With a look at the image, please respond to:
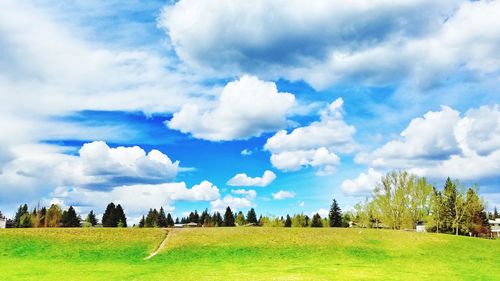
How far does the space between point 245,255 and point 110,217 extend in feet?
284

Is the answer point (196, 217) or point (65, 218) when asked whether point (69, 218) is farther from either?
point (196, 217)

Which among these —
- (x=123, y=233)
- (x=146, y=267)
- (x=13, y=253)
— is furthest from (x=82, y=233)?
(x=146, y=267)

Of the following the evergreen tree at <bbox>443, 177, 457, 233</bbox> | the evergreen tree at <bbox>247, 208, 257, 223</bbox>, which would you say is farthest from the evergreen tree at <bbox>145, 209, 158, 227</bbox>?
the evergreen tree at <bbox>443, 177, 457, 233</bbox>

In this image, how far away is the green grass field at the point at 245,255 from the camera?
4116cm

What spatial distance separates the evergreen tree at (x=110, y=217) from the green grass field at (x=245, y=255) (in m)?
66.8

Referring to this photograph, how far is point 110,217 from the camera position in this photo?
429 ft

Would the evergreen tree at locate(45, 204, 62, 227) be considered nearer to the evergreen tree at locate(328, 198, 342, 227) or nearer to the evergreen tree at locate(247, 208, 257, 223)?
the evergreen tree at locate(247, 208, 257, 223)

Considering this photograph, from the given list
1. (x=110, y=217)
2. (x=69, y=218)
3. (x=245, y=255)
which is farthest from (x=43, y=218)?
(x=245, y=255)

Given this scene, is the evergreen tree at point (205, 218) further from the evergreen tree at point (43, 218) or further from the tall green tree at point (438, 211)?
the tall green tree at point (438, 211)

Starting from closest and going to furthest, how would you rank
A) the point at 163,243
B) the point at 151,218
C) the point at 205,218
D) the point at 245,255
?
the point at 245,255 < the point at 163,243 < the point at 151,218 < the point at 205,218

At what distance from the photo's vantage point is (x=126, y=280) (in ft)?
122

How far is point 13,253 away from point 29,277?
59.0 feet

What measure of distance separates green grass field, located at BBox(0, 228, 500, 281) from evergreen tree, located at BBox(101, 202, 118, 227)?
6683cm

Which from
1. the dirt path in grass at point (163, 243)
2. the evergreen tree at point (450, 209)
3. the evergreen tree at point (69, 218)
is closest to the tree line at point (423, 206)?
the evergreen tree at point (450, 209)
